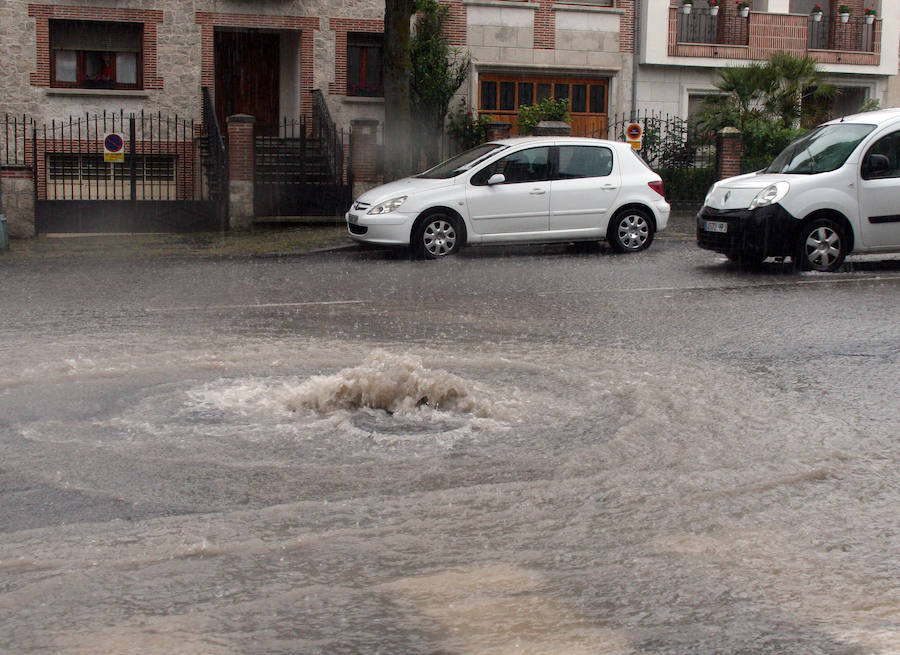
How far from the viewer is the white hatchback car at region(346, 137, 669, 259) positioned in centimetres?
1600

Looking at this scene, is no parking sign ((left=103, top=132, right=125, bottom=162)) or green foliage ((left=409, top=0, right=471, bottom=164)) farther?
green foliage ((left=409, top=0, right=471, bottom=164))

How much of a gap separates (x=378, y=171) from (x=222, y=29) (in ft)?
28.8

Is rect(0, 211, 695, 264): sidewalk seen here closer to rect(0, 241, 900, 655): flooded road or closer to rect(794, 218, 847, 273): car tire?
rect(794, 218, 847, 273): car tire

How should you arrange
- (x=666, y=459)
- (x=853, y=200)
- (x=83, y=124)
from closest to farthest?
(x=666, y=459), (x=853, y=200), (x=83, y=124)

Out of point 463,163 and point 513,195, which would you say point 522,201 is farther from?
point 463,163

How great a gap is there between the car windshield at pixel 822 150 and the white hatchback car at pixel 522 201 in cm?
238

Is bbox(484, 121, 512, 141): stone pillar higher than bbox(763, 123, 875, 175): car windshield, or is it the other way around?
bbox(484, 121, 512, 141): stone pillar

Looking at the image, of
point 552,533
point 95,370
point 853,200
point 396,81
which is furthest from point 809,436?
point 396,81

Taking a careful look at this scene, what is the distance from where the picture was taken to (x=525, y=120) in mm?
27641

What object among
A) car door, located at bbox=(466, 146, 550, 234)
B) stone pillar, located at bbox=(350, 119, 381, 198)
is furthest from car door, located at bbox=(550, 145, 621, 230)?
stone pillar, located at bbox=(350, 119, 381, 198)

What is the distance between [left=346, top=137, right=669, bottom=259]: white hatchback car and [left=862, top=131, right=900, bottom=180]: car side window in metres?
3.54

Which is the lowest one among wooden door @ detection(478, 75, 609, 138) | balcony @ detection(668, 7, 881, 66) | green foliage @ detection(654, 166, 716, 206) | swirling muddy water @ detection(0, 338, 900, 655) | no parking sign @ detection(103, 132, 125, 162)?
swirling muddy water @ detection(0, 338, 900, 655)

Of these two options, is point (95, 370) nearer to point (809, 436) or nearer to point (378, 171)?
point (809, 436)

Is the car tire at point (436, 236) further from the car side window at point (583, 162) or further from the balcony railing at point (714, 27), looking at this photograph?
the balcony railing at point (714, 27)
